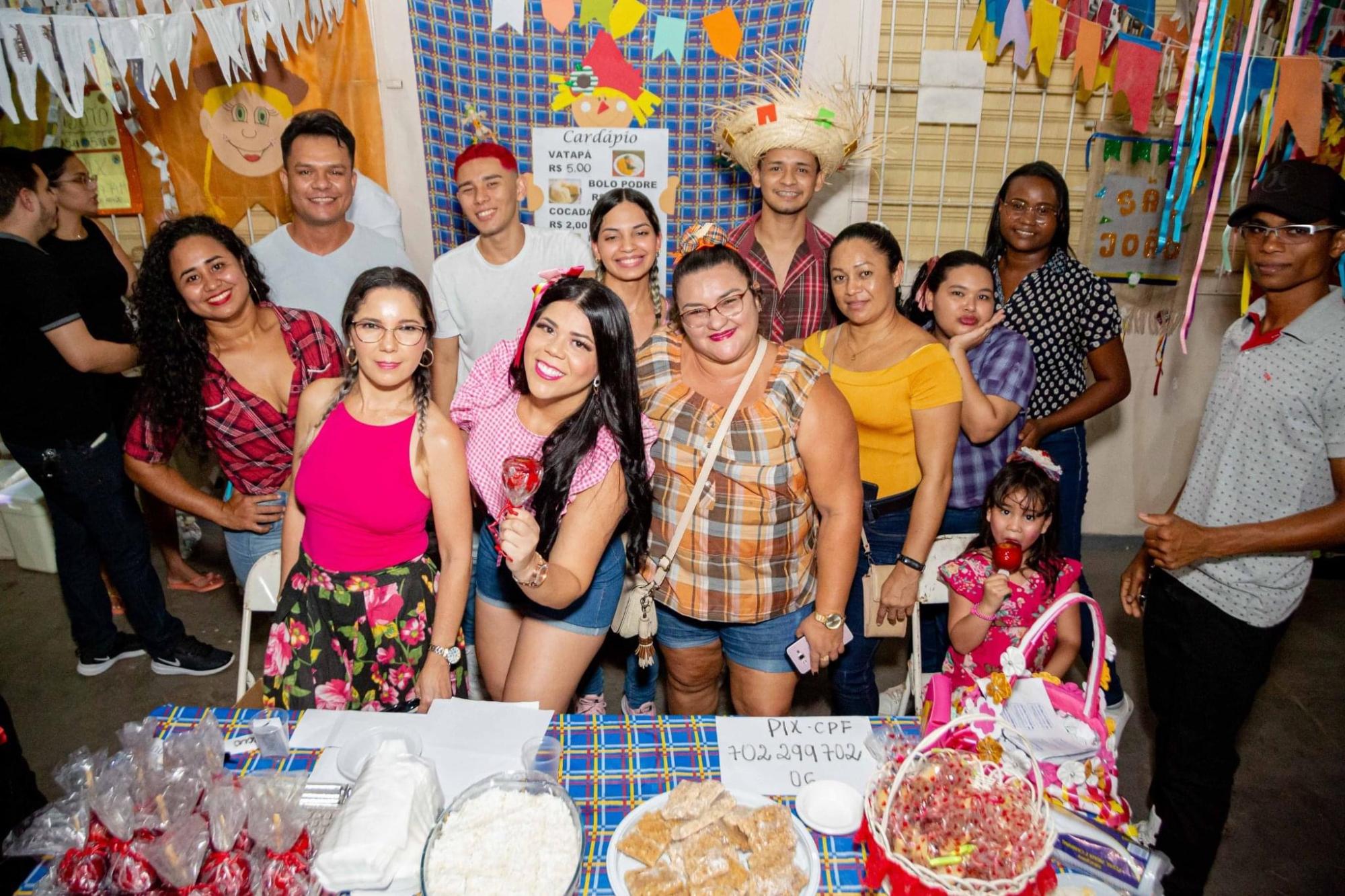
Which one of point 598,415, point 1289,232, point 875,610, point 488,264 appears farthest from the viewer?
point 488,264

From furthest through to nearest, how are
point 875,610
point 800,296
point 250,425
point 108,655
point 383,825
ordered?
point 108,655
point 800,296
point 875,610
point 250,425
point 383,825

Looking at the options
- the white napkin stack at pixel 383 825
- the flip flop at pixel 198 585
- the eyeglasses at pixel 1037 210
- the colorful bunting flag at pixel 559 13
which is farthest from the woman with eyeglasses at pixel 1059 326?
the flip flop at pixel 198 585

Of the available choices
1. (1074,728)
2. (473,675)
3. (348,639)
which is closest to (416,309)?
(348,639)

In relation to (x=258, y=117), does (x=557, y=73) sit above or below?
above

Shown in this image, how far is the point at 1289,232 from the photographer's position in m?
2.02

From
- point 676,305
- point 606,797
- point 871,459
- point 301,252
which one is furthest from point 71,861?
point 301,252

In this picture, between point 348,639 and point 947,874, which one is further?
point 348,639

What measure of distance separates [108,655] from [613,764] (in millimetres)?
3338

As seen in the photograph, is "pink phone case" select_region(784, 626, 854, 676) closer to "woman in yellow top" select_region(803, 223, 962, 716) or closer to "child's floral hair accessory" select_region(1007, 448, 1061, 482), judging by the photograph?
"woman in yellow top" select_region(803, 223, 962, 716)

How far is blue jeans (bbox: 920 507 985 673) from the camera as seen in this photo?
9.64 feet

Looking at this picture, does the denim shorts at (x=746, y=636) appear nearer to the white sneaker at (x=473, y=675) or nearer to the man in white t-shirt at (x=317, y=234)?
the white sneaker at (x=473, y=675)

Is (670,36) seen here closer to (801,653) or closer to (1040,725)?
(801,653)

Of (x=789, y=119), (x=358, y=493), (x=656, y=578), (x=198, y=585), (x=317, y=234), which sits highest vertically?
(x=789, y=119)

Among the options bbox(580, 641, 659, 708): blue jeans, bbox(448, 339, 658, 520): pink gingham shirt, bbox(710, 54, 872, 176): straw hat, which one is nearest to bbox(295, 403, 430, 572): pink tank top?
Answer: bbox(448, 339, 658, 520): pink gingham shirt
